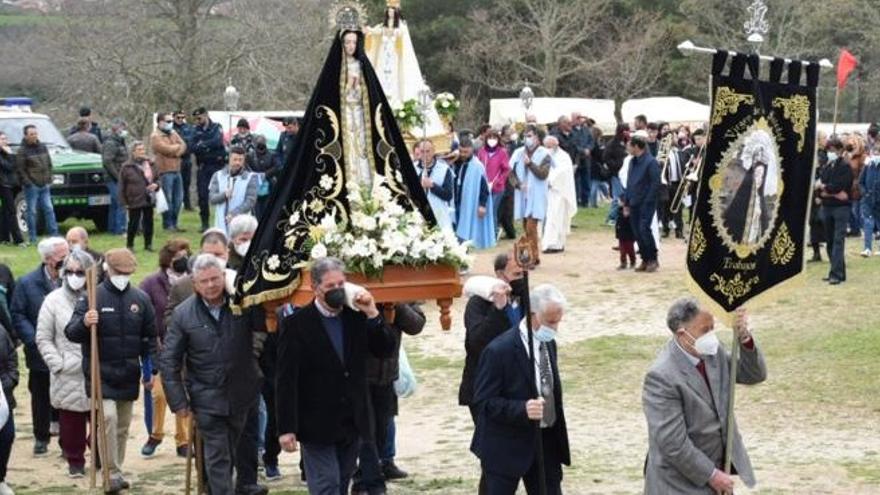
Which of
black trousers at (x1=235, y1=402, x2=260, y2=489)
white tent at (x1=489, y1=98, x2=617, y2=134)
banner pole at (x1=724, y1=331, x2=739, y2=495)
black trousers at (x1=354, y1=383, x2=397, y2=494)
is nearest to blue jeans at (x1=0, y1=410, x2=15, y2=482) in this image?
black trousers at (x1=235, y1=402, x2=260, y2=489)

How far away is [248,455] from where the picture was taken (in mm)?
12867

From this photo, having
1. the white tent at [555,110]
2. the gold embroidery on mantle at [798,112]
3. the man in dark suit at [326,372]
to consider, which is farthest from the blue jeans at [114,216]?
the gold embroidery on mantle at [798,112]

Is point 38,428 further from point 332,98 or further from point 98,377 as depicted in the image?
point 332,98

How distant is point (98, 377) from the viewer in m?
13.3

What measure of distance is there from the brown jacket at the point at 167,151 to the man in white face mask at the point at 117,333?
15.8 meters

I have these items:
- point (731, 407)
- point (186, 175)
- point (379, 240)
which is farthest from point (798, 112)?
point (186, 175)

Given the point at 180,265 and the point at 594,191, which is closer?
the point at 180,265

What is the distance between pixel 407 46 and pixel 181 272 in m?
11.3

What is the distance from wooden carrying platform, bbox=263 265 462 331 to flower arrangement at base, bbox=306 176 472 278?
0.06m

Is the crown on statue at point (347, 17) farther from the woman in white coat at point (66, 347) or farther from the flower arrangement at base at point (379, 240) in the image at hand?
the woman in white coat at point (66, 347)

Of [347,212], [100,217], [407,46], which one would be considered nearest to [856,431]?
[347,212]

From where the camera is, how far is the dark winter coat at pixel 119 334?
13320 mm

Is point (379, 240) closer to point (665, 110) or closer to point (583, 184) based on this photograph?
point (583, 184)

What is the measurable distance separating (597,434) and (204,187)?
53.1 ft
